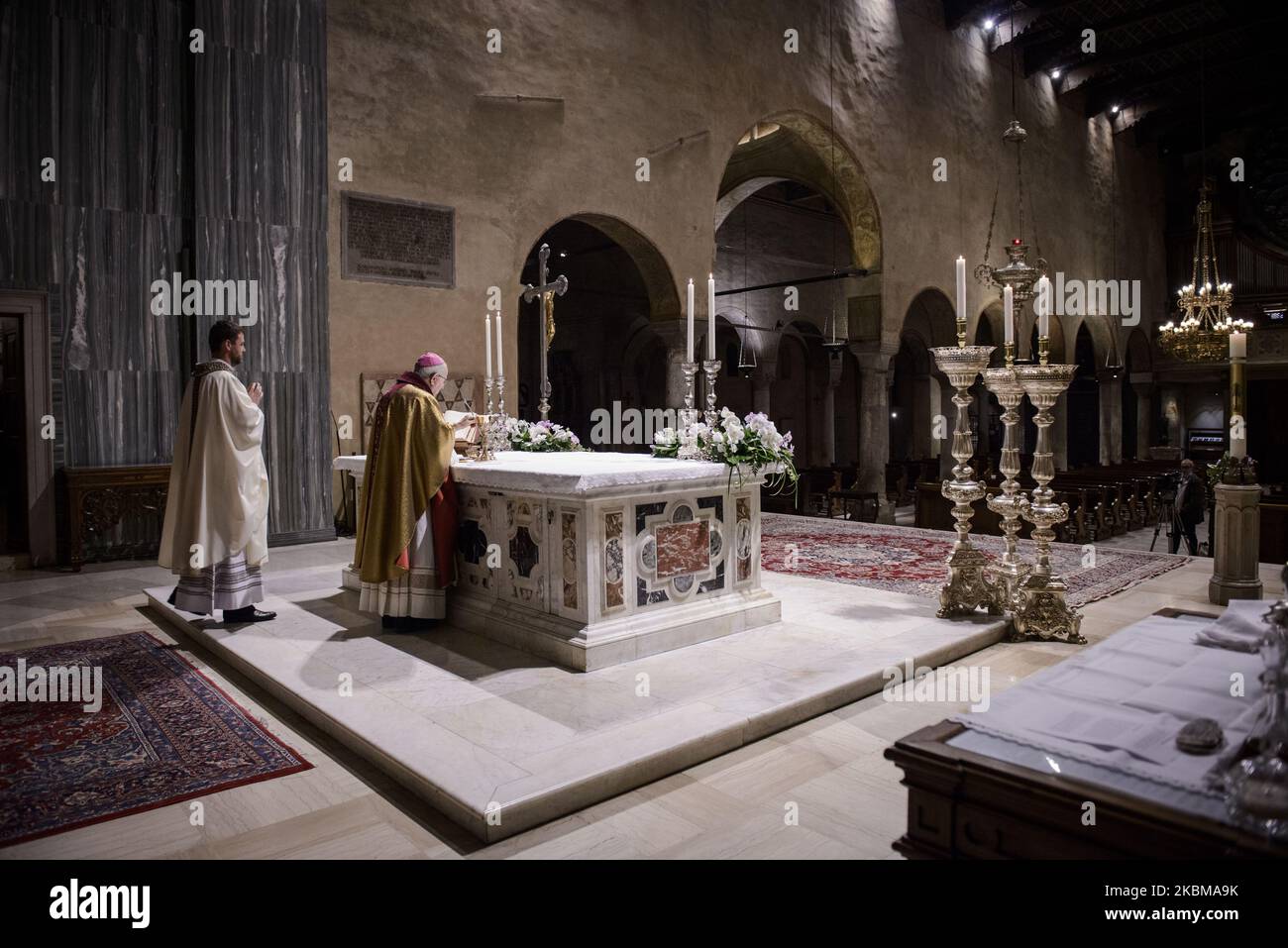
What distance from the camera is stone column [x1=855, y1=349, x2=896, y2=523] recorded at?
Answer: 13.8m

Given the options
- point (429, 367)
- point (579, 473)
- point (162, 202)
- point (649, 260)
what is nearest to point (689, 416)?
point (579, 473)

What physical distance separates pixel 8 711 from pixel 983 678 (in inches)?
162

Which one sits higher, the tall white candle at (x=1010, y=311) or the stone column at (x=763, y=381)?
the stone column at (x=763, y=381)

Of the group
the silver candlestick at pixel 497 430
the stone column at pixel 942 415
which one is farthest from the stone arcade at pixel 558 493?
the stone column at pixel 942 415

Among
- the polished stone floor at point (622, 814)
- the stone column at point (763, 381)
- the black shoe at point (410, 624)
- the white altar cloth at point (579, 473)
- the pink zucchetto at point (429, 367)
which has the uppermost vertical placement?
the stone column at point (763, 381)

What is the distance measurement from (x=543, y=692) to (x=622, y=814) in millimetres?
911

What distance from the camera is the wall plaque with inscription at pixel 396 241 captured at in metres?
8.16

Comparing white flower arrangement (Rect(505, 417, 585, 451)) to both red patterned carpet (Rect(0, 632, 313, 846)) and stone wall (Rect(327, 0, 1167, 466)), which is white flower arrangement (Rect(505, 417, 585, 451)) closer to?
red patterned carpet (Rect(0, 632, 313, 846))

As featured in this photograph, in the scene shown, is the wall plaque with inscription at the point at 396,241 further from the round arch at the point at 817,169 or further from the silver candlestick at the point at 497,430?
the round arch at the point at 817,169

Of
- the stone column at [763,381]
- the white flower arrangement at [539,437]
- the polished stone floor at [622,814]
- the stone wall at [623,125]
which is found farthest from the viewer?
the stone column at [763,381]

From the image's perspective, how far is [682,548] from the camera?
13.6 feet

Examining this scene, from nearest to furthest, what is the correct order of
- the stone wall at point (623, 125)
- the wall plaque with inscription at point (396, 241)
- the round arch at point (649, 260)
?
the wall plaque with inscription at point (396, 241)
the stone wall at point (623, 125)
the round arch at point (649, 260)

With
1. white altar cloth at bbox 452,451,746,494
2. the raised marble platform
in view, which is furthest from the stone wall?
the raised marble platform

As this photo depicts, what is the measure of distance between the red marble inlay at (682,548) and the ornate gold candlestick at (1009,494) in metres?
1.50
